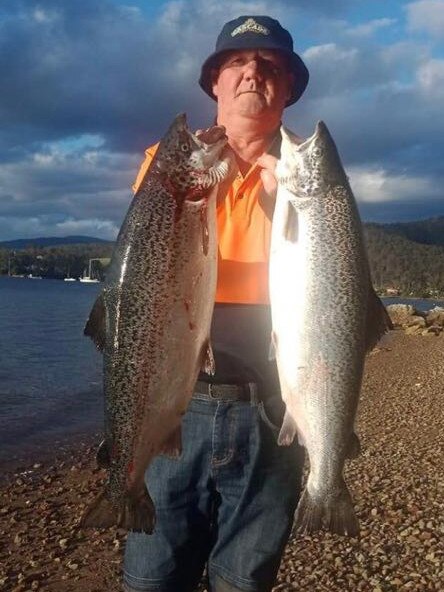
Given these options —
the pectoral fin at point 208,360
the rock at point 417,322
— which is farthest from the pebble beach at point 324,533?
the rock at point 417,322

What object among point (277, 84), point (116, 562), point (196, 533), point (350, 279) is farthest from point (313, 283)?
point (116, 562)

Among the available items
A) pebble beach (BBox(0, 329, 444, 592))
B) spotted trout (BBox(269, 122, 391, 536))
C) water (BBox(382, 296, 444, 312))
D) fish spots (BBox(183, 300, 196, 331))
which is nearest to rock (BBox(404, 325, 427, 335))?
pebble beach (BBox(0, 329, 444, 592))

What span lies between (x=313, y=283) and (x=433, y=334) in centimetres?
4645

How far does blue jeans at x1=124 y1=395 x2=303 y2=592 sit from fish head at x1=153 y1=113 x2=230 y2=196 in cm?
145

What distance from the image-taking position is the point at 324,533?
8.07m

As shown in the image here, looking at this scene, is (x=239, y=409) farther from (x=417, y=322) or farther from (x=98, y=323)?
(x=417, y=322)

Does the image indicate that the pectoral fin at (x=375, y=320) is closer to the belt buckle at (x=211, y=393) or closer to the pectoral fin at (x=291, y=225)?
the pectoral fin at (x=291, y=225)

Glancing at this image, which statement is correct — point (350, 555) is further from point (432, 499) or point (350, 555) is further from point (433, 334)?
point (433, 334)

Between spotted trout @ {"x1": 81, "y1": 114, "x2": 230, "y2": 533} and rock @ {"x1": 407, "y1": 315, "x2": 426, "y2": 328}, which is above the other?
spotted trout @ {"x1": 81, "y1": 114, "x2": 230, "y2": 533}

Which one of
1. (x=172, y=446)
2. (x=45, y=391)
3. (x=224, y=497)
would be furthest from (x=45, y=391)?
(x=172, y=446)

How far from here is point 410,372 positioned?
2866cm

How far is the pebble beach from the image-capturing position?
840 cm

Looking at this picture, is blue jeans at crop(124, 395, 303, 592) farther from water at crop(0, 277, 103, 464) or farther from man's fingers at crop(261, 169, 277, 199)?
man's fingers at crop(261, 169, 277, 199)

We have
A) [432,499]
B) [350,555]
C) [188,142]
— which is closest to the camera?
[188,142]
